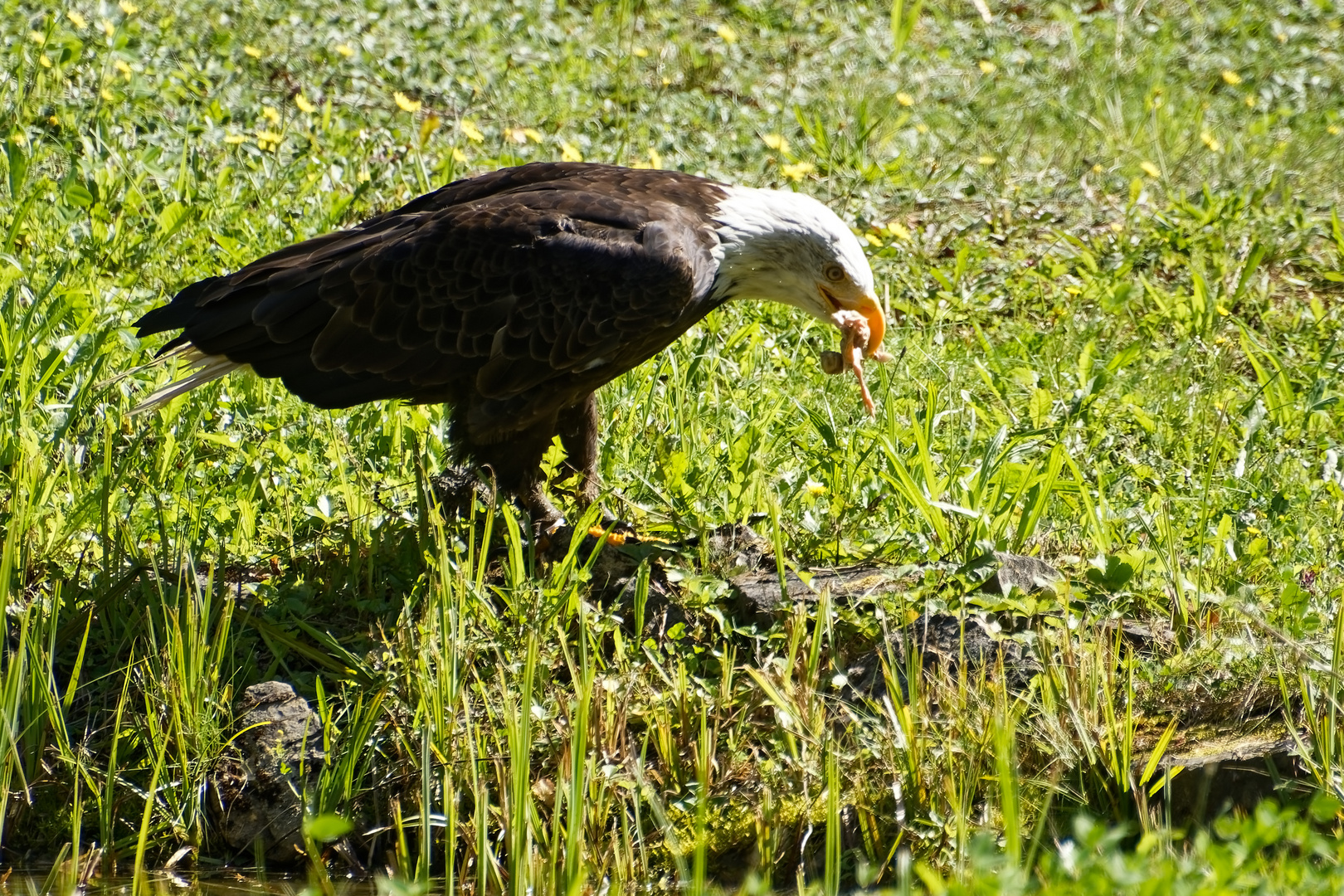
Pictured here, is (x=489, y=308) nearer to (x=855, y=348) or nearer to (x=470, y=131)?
(x=855, y=348)

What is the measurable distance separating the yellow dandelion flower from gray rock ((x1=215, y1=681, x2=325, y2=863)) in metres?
3.48

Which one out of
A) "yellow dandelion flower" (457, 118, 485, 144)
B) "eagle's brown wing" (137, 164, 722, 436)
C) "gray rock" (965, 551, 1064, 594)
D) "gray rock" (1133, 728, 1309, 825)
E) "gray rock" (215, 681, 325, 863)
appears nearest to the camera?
"gray rock" (1133, 728, 1309, 825)

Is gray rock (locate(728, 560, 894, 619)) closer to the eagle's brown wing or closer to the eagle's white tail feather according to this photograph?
the eagle's brown wing

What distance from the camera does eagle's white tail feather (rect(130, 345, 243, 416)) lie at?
4277 millimetres

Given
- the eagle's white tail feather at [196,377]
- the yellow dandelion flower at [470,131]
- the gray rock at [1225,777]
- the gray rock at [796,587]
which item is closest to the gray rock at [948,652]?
the gray rock at [796,587]

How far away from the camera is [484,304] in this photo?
4.14m

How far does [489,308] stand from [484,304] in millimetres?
18

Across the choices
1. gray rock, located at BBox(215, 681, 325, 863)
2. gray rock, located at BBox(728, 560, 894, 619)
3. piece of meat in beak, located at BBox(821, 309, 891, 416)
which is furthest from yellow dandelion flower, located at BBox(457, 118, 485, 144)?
gray rock, located at BBox(215, 681, 325, 863)

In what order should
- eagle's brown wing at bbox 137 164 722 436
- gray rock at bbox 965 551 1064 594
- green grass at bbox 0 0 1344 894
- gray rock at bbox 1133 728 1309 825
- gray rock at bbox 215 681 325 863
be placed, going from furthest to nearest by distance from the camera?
eagle's brown wing at bbox 137 164 722 436 → gray rock at bbox 965 551 1064 594 → gray rock at bbox 215 681 325 863 → green grass at bbox 0 0 1344 894 → gray rock at bbox 1133 728 1309 825

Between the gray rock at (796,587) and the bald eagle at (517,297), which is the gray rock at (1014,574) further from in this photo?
the bald eagle at (517,297)

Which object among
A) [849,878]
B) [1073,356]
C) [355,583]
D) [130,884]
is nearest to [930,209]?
[1073,356]

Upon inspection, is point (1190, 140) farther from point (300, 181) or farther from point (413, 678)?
point (413, 678)

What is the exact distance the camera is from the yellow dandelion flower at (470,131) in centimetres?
641

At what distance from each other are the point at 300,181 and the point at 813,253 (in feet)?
9.36
